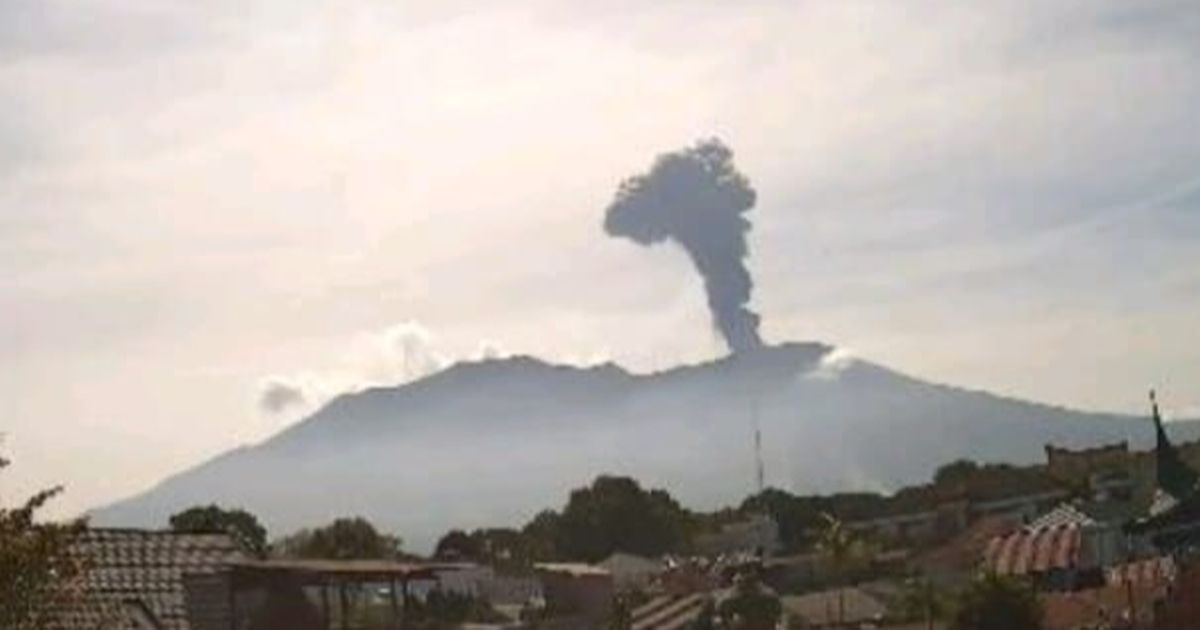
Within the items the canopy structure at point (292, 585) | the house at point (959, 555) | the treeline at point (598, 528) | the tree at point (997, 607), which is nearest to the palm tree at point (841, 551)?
the house at point (959, 555)

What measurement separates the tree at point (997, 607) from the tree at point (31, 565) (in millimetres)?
32962

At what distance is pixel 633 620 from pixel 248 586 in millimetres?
28815

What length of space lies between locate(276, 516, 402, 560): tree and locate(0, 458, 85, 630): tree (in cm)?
6640

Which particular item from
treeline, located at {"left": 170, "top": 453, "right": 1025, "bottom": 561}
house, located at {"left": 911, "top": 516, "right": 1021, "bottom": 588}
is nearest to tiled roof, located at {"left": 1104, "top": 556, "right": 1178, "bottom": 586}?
house, located at {"left": 911, "top": 516, "right": 1021, "bottom": 588}

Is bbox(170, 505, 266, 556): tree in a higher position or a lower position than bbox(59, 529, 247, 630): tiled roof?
higher

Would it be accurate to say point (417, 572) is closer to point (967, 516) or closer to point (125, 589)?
point (125, 589)

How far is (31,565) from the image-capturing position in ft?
59.6

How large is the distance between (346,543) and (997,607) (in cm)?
4998

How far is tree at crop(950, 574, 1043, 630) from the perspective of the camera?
159ft

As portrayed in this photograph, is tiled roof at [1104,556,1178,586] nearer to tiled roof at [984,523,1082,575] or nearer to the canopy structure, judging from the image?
tiled roof at [984,523,1082,575]

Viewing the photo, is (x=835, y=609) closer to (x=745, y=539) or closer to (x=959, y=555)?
(x=959, y=555)

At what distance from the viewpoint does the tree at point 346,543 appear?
8975cm

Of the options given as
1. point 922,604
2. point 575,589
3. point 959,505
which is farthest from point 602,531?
point 922,604

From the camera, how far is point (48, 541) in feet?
59.9
